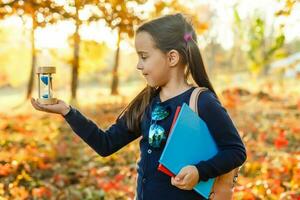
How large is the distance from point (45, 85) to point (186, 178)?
0.71m

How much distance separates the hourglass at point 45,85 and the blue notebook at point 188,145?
0.56m

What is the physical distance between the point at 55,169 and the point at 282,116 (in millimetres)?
7289

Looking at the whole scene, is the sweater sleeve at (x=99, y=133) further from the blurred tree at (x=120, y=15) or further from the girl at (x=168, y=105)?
the blurred tree at (x=120, y=15)

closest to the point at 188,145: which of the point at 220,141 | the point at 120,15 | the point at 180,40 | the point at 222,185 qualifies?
the point at 220,141

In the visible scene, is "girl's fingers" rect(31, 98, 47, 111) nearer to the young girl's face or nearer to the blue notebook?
the young girl's face

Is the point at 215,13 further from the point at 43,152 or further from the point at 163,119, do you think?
the point at 163,119

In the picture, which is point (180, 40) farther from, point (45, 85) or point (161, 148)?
point (45, 85)

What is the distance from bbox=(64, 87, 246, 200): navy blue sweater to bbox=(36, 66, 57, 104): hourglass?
0.13 meters

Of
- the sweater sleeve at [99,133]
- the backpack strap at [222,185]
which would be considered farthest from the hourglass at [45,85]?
the backpack strap at [222,185]

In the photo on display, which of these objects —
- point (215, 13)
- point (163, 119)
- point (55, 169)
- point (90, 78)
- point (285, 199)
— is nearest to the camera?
point (163, 119)

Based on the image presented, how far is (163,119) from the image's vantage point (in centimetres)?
246

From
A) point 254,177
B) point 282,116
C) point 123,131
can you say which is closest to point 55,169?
point 254,177

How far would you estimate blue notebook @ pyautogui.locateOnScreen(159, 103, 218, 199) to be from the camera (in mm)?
2299

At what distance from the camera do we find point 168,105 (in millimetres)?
2488
